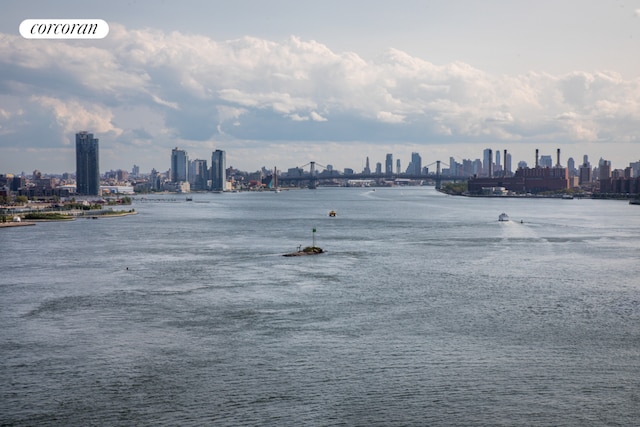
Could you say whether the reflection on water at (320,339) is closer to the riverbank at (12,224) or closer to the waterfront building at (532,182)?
the riverbank at (12,224)

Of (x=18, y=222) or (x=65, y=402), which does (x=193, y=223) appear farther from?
(x=65, y=402)

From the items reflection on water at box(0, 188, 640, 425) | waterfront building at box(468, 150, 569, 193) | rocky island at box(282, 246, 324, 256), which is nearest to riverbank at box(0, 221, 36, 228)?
reflection on water at box(0, 188, 640, 425)

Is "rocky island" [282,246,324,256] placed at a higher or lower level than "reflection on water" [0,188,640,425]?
higher

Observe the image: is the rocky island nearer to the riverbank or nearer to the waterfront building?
the riverbank

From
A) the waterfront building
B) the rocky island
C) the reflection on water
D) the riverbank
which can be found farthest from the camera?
the waterfront building

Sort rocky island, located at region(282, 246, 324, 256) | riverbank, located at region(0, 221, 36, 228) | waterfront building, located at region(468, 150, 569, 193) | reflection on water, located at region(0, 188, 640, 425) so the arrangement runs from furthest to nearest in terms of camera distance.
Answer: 1. waterfront building, located at region(468, 150, 569, 193)
2. riverbank, located at region(0, 221, 36, 228)
3. rocky island, located at region(282, 246, 324, 256)
4. reflection on water, located at region(0, 188, 640, 425)

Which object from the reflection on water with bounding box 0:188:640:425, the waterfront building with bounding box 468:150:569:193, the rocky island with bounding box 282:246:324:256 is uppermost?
the waterfront building with bounding box 468:150:569:193

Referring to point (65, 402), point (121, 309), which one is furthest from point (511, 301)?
point (65, 402)

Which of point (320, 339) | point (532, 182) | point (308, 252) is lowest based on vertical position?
point (320, 339)

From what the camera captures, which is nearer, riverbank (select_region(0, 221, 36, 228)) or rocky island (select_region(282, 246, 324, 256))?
rocky island (select_region(282, 246, 324, 256))

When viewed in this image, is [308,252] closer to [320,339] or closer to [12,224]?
[320,339]

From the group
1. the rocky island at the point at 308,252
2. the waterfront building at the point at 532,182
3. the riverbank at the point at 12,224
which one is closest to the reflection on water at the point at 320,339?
the rocky island at the point at 308,252

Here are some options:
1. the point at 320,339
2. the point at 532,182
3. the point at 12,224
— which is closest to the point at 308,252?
the point at 320,339

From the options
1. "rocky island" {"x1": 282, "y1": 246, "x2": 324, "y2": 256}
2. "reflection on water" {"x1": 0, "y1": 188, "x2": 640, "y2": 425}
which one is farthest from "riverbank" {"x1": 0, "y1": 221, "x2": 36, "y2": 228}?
"rocky island" {"x1": 282, "y1": 246, "x2": 324, "y2": 256}
